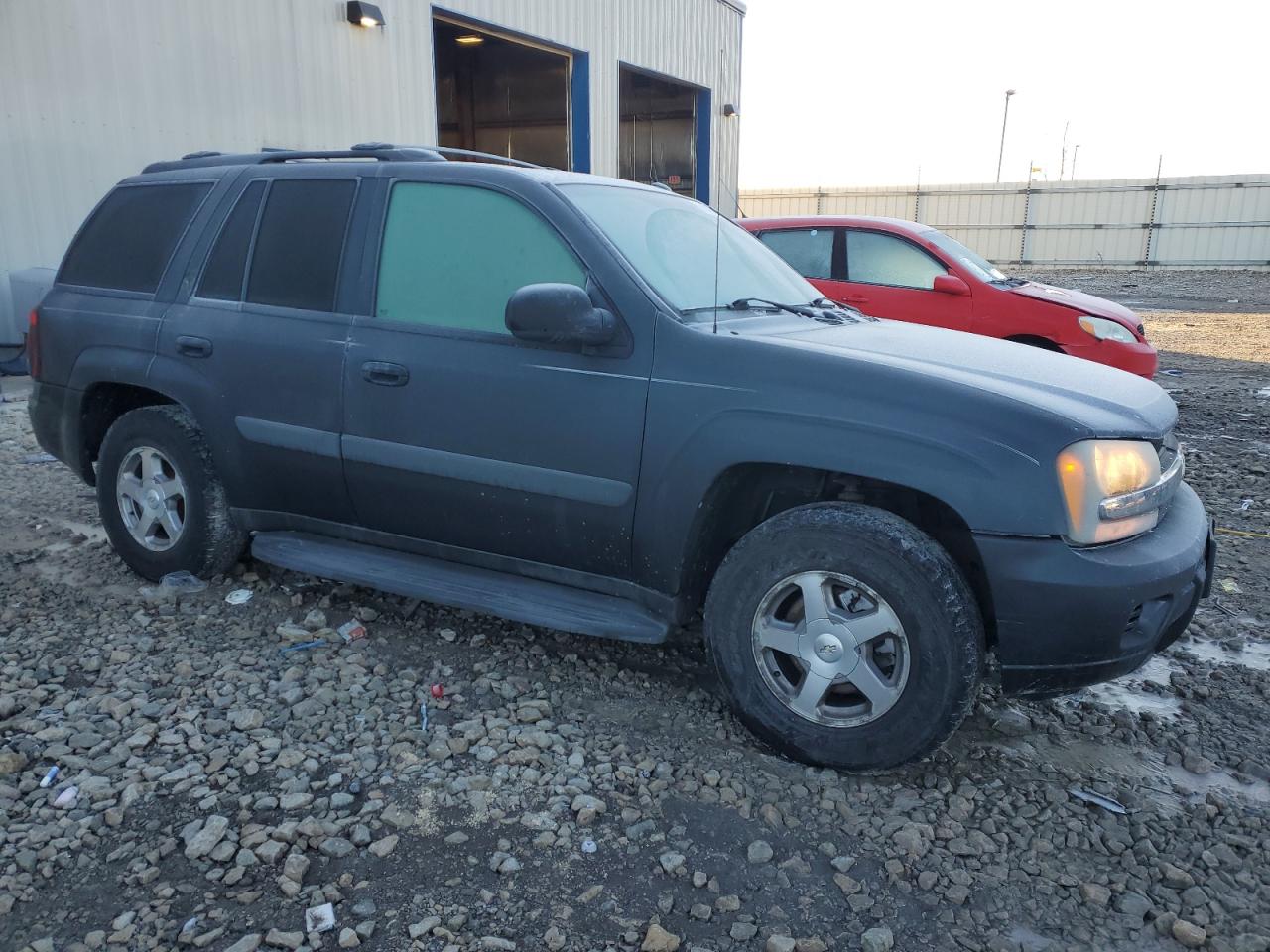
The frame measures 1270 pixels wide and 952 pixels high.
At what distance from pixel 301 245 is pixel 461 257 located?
2.54 ft

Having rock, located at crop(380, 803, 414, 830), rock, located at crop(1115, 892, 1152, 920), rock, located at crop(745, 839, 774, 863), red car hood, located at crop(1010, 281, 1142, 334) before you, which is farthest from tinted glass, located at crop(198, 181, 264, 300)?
red car hood, located at crop(1010, 281, 1142, 334)

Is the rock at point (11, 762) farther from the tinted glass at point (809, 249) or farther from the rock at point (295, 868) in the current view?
the tinted glass at point (809, 249)

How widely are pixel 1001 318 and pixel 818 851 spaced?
629cm

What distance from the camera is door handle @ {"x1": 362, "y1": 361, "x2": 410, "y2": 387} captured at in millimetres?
3502

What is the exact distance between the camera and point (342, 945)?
2.23 m

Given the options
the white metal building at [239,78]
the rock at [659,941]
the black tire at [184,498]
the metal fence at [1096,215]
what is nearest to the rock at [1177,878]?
the rock at [659,941]

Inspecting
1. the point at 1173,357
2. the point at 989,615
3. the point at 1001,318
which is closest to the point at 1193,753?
the point at 989,615

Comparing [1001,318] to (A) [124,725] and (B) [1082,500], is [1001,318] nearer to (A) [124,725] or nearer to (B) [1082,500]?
(B) [1082,500]

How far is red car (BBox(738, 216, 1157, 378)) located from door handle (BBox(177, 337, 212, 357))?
5.57 meters

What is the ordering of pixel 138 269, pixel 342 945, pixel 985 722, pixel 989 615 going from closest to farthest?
pixel 342 945 < pixel 989 615 < pixel 985 722 < pixel 138 269

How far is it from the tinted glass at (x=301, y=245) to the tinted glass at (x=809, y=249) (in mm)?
5290

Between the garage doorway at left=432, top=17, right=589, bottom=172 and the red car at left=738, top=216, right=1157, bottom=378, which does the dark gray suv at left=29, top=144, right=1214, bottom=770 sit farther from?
the garage doorway at left=432, top=17, right=589, bottom=172

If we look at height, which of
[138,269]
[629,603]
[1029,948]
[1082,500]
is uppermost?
[138,269]

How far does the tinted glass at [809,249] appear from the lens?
8.51 meters
